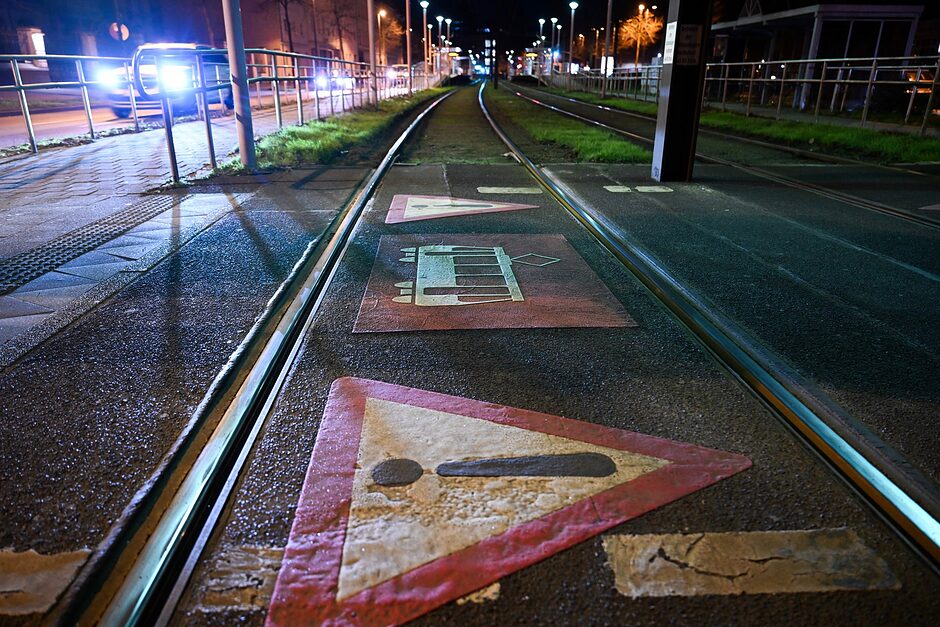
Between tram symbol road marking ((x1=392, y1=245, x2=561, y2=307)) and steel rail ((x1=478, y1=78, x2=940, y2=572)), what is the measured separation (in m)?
0.80

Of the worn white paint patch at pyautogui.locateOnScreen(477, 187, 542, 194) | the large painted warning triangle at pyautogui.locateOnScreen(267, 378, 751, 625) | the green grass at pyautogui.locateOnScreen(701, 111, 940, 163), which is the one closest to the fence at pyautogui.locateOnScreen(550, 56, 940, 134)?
the green grass at pyautogui.locateOnScreen(701, 111, 940, 163)

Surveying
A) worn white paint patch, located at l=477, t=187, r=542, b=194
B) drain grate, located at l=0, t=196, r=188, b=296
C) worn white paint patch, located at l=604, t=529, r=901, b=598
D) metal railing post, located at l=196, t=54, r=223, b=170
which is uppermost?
metal railing post, located at l=196, t=54, r=223, b=170

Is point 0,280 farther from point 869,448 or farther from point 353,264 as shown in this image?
point 869,448

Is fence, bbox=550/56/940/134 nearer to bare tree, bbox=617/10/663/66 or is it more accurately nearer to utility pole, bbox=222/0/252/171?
utility pole, bbox=222/0/252/171

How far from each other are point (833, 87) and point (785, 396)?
841 inches

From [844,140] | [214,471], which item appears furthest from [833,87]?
[214,471]

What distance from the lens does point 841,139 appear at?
1324 cm

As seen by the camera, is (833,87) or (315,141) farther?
(833,87)

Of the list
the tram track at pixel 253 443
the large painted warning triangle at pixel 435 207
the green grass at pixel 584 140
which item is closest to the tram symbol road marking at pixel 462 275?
the tram track at pixel 253 443

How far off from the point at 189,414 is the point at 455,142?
467 inches

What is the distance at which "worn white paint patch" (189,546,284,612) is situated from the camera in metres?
1.80

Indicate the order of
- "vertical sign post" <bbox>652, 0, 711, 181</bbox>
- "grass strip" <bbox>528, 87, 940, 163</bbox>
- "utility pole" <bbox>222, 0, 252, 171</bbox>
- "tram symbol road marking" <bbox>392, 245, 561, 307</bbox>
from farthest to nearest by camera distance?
1. "grass strip" <bbox>528, 87, 940, 163</bbox>
2. "utility pole" <bbox>222, 0, 252, 171</bbox>
3. "vertical sign post" <bbox>652, 0, 711, 181</bbox>
4. "tram symbol road marking" <bbox>392, 245, 561, 307</bbox>

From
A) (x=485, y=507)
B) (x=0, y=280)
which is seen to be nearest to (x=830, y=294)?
(x=485, y=507)

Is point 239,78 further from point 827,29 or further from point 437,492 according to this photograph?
point 827,29
